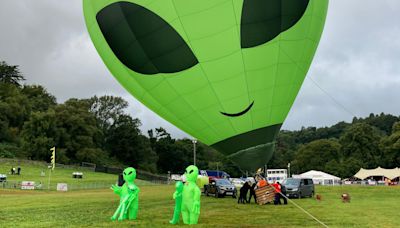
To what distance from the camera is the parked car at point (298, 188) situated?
22.5m

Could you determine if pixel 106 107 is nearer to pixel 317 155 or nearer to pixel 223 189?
pixel 317 155

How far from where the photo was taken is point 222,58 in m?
8.70

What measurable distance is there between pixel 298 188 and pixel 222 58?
1549 centimetres

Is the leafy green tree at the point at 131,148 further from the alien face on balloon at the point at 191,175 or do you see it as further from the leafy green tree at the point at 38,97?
the alien face on balloon at the point at 191,175

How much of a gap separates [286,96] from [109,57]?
4489 millimetres

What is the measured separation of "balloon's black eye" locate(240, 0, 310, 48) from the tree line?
64092mm

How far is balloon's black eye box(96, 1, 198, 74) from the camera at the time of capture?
348 inches

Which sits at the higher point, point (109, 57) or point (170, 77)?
point (109, 57)

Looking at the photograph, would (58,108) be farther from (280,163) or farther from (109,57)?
(109,57)

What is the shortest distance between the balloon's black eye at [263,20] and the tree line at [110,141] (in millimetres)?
64092

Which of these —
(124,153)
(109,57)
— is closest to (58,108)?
(124,153)

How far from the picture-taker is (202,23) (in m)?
8.51

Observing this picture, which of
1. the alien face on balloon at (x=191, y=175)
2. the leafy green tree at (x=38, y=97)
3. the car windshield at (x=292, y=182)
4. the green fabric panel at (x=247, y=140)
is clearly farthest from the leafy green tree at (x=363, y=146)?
the green fabric panel at (x=247, y=140)

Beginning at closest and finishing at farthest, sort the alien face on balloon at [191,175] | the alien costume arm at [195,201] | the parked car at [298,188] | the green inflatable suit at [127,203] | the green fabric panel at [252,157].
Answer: the green fabric panel at [252,157], the alien costume arm at [195,201], the alien face on balloon at [191,175], the green inflatable suit at [127,203], the parked car at [298,188]
